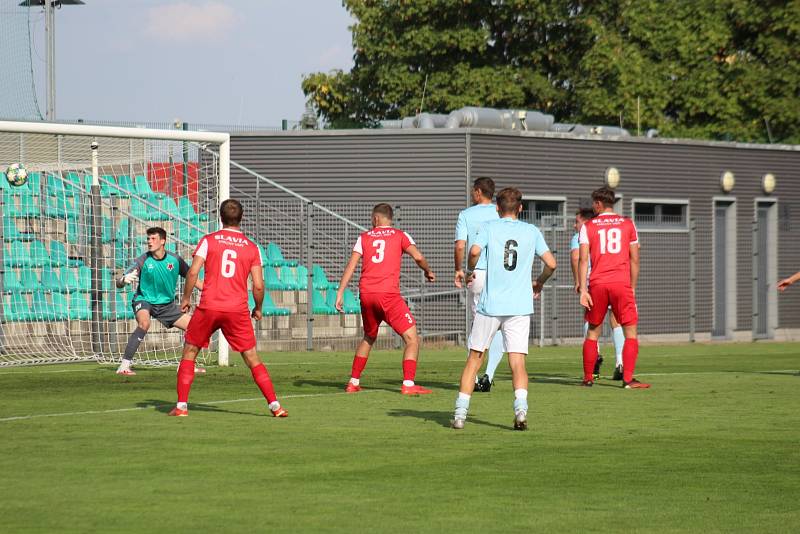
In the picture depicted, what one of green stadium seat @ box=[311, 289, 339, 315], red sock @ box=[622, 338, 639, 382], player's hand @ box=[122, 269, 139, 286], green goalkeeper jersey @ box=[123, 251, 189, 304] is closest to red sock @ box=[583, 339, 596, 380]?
red sock @ box=[622, 338, 639, 382]

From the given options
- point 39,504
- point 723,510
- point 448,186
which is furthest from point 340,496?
point 448,186

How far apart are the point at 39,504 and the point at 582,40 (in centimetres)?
3914

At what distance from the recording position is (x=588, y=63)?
42.7 m

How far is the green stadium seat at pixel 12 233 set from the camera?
77.0 ft

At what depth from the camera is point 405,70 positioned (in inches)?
1684

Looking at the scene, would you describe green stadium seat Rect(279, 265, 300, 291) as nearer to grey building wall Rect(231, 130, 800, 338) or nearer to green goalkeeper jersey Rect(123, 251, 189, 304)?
grey building wall Rect(231, 130, 800, 338)

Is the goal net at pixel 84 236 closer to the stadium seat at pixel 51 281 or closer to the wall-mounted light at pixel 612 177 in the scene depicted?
the stadium seat at pixel 51 281

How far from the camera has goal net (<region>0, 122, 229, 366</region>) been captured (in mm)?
21359

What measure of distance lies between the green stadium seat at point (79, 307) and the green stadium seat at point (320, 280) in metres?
6.25

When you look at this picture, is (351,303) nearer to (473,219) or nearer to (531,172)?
(531,172)

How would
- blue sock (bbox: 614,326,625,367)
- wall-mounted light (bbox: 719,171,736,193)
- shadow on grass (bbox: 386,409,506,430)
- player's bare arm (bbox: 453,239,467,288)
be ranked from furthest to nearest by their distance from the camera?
wall-mounted light (bbox: 719,171,736,193), blue sock (bbox: 614,326,625,367), player's bare arm (bbox: 453,239,467,288), shadow on grass (bbox: 386,409,506,430)

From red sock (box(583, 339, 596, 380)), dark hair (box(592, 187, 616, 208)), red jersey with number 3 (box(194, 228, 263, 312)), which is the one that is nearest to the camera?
red jersey with number 3 (box(194, 228, 263, 312))

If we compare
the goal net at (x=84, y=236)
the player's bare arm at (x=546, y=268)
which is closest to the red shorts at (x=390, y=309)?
the player's bare arm at (x=546, y=268)

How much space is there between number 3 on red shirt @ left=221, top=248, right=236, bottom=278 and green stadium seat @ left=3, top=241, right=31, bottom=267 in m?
12.7
